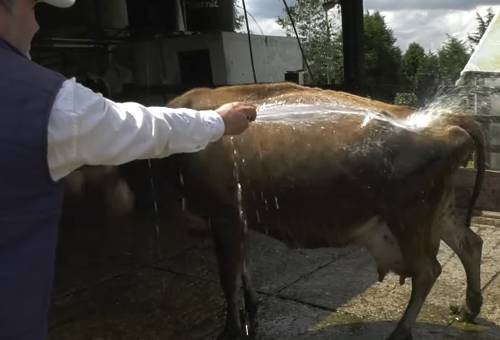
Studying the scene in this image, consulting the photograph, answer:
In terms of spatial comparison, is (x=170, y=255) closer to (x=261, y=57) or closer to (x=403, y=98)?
(x=261, y=57)

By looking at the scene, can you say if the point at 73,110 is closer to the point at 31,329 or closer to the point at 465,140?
the point at 31,329

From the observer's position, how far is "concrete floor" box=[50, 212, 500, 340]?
4.27 m

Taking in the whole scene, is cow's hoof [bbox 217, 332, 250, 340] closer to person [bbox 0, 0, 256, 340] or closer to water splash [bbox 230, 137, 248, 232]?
water splash [bbox 230, 137, 248, 232]

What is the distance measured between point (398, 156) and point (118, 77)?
16.0 feet

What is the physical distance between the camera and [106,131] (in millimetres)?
1607

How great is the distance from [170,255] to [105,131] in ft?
14.6

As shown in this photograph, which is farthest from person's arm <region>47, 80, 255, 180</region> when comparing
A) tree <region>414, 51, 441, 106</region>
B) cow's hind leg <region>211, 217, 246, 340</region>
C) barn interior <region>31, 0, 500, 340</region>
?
tree <region>414, 51, 441, 106</region>

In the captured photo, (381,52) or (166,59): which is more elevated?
(166,59)

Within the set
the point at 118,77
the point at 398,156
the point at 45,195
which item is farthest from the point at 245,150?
the point at 118,77

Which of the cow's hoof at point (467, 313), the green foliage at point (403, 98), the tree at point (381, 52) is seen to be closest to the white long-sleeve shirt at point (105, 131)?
the cow's hoof at point (467, 313)

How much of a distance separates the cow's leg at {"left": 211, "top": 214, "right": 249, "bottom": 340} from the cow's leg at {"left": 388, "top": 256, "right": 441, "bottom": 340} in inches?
39.0

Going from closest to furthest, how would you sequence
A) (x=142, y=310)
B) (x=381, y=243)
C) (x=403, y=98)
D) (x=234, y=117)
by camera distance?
(x=234, y=117), (x=381, y=243), (x=142, y=310), (x=403, y=98)

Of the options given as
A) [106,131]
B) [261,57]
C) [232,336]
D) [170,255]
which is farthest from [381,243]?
[261,57]

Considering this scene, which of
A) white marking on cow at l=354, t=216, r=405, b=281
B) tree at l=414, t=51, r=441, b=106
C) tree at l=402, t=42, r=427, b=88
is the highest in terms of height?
tree at l=414, t=51, r=441, b=106
